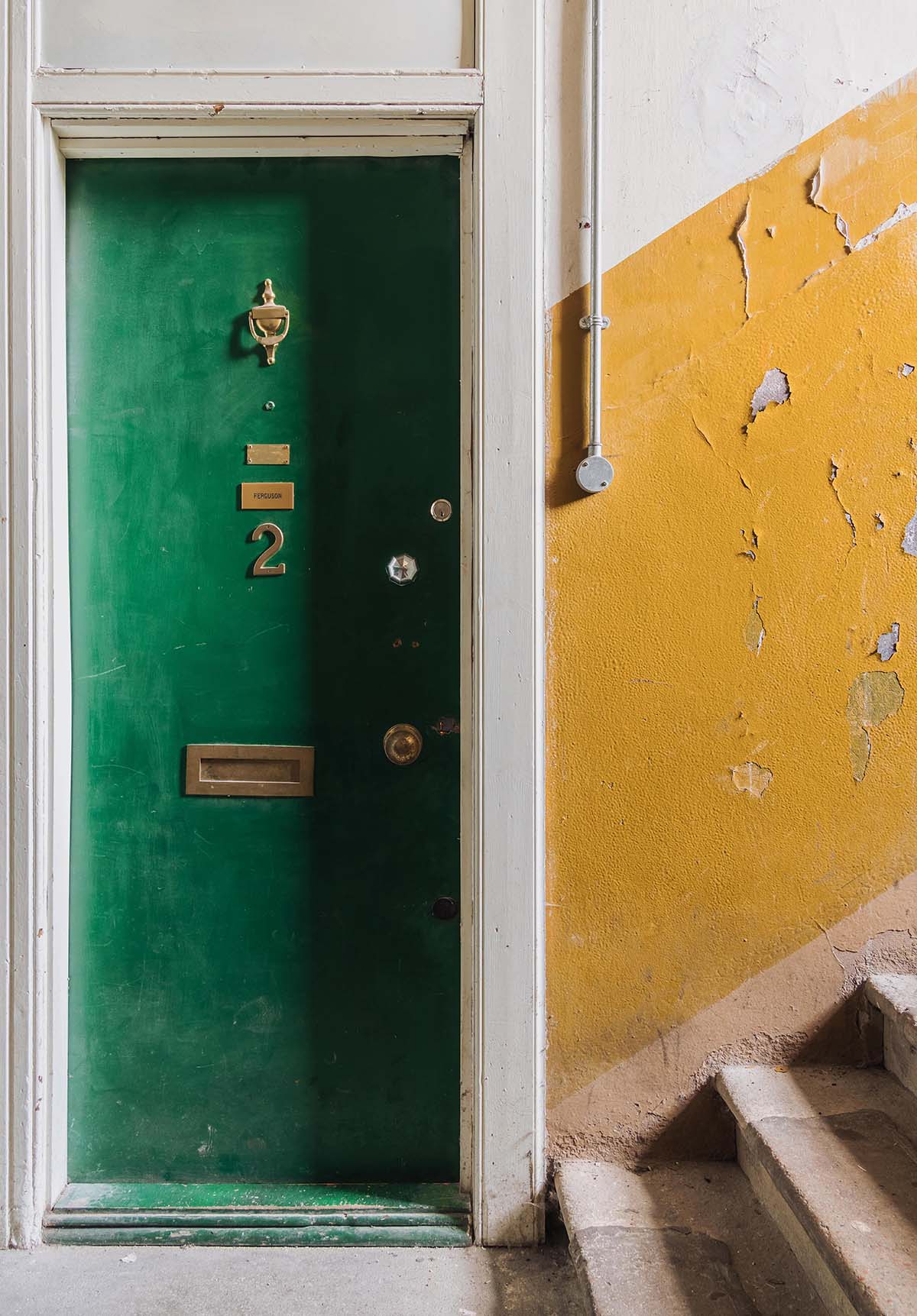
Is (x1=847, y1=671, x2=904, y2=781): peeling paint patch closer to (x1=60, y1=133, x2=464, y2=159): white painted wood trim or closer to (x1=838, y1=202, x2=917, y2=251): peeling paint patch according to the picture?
(x1=838, y1=202, x2=917, y2=251): peeling paint patch

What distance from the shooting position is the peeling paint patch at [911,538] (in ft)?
5.56

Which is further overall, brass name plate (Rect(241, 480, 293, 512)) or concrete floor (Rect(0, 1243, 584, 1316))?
brass name plate (Rect(241, 480, 293, 512))

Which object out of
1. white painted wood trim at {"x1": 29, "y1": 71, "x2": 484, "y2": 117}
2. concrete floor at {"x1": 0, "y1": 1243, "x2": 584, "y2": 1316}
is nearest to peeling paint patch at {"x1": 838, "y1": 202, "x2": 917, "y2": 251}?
white painted wood trim at {"x1": 29, "y1": 71, "x2": 484, "y2": 117}

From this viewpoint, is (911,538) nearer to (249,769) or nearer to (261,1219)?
(249,769)

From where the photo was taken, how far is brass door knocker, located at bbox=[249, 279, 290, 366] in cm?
171

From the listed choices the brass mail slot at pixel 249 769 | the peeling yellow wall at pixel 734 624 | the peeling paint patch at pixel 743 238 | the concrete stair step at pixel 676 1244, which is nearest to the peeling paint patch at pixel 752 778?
the peeling yellow wall at pixel 734 624

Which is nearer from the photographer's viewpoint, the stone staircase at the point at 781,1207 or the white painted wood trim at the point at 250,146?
the stone staircase at the point at 781,1207

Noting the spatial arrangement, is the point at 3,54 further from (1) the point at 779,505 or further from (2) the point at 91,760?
(1) the point at 779,505

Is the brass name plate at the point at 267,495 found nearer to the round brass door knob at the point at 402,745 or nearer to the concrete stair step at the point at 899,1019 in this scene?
the round brass door knob at the point at 402,745

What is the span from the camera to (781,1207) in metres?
1.44

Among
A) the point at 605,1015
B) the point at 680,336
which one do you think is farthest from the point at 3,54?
the point at 605,1015

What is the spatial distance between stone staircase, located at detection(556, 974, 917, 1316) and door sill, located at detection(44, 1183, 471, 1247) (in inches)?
11.4

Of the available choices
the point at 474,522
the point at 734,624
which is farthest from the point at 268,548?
the point at 734,624

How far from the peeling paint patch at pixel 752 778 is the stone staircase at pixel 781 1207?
0.47m
